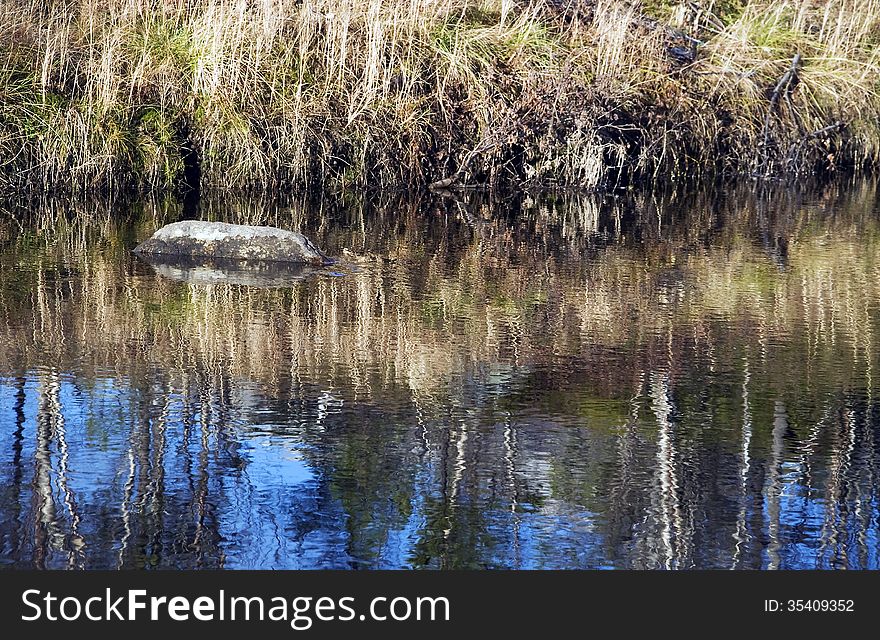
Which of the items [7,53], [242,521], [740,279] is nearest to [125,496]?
[242,521]

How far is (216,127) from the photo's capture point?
1427cm

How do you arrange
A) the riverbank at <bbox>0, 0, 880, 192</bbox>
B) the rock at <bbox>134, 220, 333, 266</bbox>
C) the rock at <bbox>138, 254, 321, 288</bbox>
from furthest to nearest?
the riverbank at <bbox>0, 0, 880, 192</bbox>
the rock at <bbox>134, 220, 333, 266</bbox>
the rock at <bbox>138, 254, 321, 288</bbox>

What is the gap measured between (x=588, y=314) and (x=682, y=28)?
35.1 ft

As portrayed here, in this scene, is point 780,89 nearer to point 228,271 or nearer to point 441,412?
point 228,271

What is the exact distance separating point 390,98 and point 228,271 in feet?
19.8

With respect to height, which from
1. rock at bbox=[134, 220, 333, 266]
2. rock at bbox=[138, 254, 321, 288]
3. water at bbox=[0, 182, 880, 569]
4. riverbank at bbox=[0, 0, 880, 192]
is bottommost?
water at bbox=[0, 182, 880, 569]

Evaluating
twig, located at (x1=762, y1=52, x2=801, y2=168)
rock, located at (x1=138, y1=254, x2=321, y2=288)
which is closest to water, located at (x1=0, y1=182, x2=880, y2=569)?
rock, located at (x1=138, y1=254, x2=321, y2=288)

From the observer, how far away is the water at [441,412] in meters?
4.32

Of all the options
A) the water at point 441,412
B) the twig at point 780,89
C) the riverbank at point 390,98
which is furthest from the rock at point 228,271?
the twig at point 780,89

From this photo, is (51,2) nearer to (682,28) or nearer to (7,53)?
(7,53)

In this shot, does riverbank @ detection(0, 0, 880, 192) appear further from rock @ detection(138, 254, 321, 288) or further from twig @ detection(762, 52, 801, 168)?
rock @ detection(138, 254, 321, 288)

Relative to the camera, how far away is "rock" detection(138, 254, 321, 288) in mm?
8875

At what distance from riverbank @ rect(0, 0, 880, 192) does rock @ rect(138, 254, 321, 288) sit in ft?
14.7

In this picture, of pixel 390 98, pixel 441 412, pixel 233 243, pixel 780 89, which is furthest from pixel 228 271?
pixel 780 89
